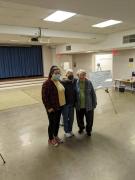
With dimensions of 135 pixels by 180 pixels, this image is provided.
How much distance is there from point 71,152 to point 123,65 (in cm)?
618

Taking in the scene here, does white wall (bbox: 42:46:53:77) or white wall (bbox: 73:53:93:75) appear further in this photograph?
white wall (bbox: 42:46:53:77)

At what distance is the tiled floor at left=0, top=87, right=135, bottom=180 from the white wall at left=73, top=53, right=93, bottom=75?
602 cm

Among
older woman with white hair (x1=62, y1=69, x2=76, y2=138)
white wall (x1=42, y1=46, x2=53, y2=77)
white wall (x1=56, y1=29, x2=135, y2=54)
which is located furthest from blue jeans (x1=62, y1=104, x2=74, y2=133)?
white wall (x1=42, y1=46, x2=53, y2=77)

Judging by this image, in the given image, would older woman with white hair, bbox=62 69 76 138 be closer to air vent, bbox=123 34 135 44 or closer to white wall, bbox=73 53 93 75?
air vent, bbox=123 34 135 44

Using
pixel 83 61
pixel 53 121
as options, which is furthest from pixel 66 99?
pixel 83 61

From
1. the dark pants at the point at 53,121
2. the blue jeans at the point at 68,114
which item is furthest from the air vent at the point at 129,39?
the dark pants at the point at 53,121

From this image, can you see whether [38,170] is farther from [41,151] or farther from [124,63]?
[124,63]

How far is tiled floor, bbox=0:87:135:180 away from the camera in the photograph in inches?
91.1

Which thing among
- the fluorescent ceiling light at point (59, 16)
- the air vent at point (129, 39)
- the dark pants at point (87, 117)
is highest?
the fluorescent ceiling light at point (59, 16)

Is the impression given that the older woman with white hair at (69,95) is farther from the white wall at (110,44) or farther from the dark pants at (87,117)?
the white wall at (110,44)

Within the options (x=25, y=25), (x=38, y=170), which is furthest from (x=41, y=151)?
(x=25, y=25)

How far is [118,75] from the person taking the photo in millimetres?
8234

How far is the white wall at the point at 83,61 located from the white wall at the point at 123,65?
2.12m

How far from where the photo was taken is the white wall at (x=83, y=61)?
10102 millimetres
